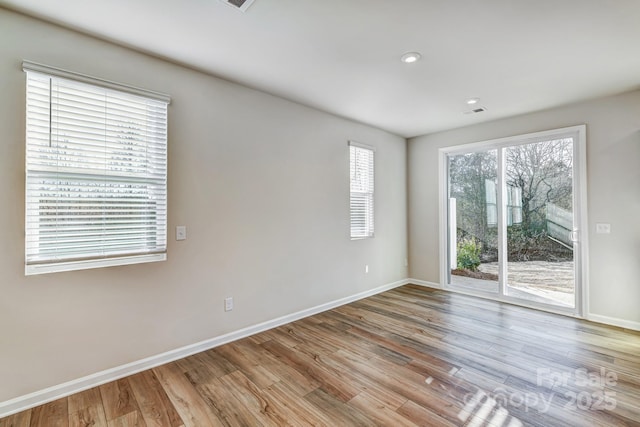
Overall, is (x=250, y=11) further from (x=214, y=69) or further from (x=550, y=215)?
(x=550, y=215)

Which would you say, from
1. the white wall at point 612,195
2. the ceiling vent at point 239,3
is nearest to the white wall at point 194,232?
the ceiling vent at point 239,3

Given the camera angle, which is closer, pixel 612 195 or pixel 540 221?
pixel 612 195

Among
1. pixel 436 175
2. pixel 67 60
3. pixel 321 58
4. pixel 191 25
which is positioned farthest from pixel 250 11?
pixel 436 175

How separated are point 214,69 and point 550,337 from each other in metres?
4.39

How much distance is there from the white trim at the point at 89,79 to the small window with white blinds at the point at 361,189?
256 centimetres

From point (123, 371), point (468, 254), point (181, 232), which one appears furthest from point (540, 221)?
point (123, 371)

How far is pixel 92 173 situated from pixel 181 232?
80cm

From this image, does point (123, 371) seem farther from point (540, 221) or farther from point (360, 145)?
point (540, 221)

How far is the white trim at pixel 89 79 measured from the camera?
1978 millimetres

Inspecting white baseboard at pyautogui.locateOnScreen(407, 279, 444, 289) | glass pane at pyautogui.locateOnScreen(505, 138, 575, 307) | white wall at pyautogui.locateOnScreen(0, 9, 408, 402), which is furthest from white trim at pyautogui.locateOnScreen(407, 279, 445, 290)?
white wall at pyautogui.locateOnScreen(0, 9, 408, 402)

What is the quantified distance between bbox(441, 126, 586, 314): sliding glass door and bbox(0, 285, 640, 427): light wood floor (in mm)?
749

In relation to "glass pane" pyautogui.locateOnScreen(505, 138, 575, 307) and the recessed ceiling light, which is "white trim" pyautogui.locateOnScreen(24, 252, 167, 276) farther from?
"glass pane" pyautogui.locateOnScreen(505, 138, 575, 307)

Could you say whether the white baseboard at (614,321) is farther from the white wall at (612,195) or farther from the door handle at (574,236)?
the door handle at (574,236)

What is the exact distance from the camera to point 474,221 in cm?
458
